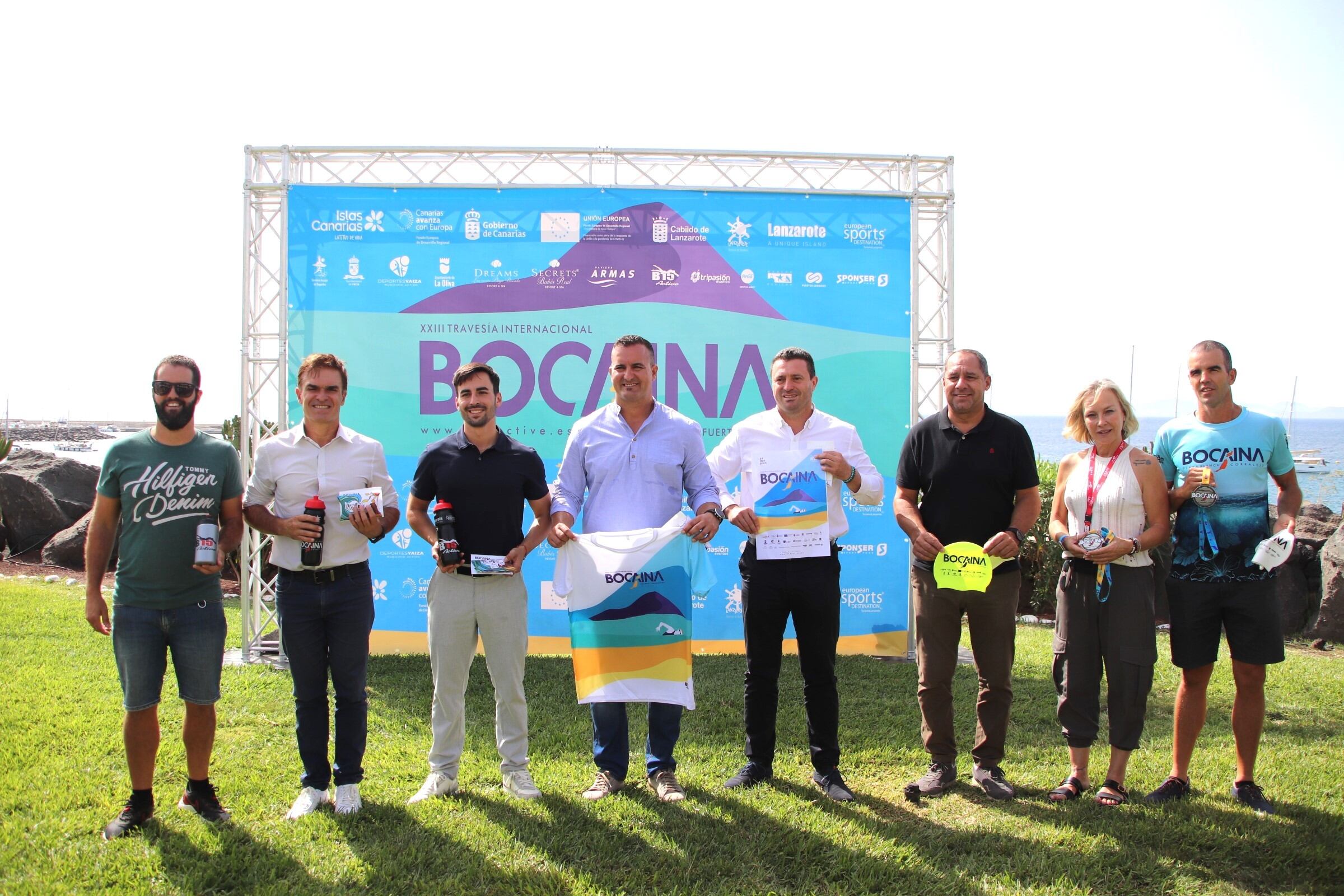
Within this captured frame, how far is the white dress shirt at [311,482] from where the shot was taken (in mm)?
3945

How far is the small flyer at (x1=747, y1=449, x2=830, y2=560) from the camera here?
167 inches

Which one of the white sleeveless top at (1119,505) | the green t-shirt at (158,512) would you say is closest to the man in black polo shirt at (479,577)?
the green t-shirt at (158,512)

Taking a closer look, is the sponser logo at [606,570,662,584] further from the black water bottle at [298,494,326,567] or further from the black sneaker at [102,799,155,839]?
the black sneaker at [102,799,155,839]

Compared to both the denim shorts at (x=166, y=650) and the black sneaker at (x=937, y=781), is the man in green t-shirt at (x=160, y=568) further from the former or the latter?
the black sneaker at (x=937, y=781)

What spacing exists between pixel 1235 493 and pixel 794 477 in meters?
2.12

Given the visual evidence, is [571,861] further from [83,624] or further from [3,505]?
[3,505]

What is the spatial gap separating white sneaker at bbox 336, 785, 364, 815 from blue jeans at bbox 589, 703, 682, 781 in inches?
44.1

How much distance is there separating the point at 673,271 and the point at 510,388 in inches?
66.0

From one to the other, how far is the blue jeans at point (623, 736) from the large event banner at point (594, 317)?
2.92 meters

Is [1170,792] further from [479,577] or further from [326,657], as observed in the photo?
[326,657]

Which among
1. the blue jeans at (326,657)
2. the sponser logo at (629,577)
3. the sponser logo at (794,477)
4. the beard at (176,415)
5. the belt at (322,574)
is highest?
the beard at (176,415)

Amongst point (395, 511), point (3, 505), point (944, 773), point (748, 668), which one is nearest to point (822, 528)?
point (748, 668)

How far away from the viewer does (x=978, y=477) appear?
166 inches

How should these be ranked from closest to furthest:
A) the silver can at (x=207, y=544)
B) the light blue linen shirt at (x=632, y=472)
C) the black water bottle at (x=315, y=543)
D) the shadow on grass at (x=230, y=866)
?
1. the shadow on grass at (x=230, y=866)
2. the silver can at (x=207, y=544)
3. the black water bottle at (x=315, y=543)
4. the light blue linen shirt at (x=632, y=472)
